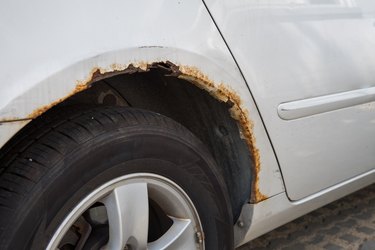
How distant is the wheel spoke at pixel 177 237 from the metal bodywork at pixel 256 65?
349mm

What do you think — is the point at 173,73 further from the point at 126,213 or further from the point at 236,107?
the point at 126,213

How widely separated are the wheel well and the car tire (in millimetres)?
218

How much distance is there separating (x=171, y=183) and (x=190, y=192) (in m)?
0.09

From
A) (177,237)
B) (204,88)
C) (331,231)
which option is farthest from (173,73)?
(331,231)

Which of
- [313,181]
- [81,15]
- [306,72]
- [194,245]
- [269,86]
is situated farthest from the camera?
[313,181]

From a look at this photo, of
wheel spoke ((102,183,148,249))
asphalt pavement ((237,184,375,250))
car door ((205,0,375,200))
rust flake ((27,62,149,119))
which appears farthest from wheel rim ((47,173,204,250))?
asphalt pavement ((237,184,375,250))

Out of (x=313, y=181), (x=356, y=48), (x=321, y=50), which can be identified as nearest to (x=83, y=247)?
(x=313, y=181)

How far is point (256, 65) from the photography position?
1665mm

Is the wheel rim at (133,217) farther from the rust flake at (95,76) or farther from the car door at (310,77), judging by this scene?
the car door at (310,77)

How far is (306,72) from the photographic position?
1.85 metres

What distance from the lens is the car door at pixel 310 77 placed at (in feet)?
5.45

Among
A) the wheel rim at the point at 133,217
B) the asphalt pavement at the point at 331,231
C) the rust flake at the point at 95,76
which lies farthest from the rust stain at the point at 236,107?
the asphalt pavement at the point at 331,231

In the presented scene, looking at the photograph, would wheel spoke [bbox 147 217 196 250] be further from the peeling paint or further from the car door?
the car door

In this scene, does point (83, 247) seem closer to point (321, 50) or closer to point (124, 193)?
point (124, 193)
